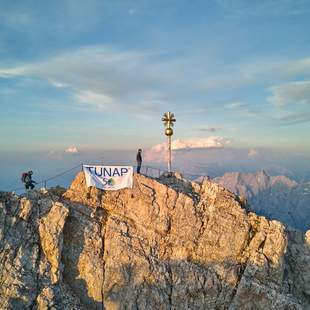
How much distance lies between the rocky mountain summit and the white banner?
26.6 inches

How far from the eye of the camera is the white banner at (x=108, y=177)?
32.0 meters

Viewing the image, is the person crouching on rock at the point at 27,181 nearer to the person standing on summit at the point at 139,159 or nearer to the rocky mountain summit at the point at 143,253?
the rocky mountain summit at the point at 143,253

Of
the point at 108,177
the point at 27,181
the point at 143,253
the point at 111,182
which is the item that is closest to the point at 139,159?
the point at 108,177

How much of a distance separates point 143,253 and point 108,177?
7861 millimetres

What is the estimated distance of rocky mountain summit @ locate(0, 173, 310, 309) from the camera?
88.8 feet

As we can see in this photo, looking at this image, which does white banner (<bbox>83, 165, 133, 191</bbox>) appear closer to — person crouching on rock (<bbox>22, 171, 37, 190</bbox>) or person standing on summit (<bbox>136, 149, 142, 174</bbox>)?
person standing on summit (<bbox>136, 149, 142, 174</bbox>)

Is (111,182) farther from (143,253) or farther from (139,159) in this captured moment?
(143,253)

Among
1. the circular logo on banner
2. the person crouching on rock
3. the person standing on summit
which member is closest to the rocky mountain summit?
the circular logo on banner

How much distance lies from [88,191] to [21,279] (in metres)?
9.40

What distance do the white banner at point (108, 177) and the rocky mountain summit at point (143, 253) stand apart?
0.67 metres

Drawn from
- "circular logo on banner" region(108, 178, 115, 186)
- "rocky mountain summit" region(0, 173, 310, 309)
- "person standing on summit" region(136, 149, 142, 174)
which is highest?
"person standing on summit" region(136, 149, 142, 174)

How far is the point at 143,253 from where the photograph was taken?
29.0 meters

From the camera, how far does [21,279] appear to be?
2580cm

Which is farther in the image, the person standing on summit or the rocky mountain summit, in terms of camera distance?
the person standing on summit
